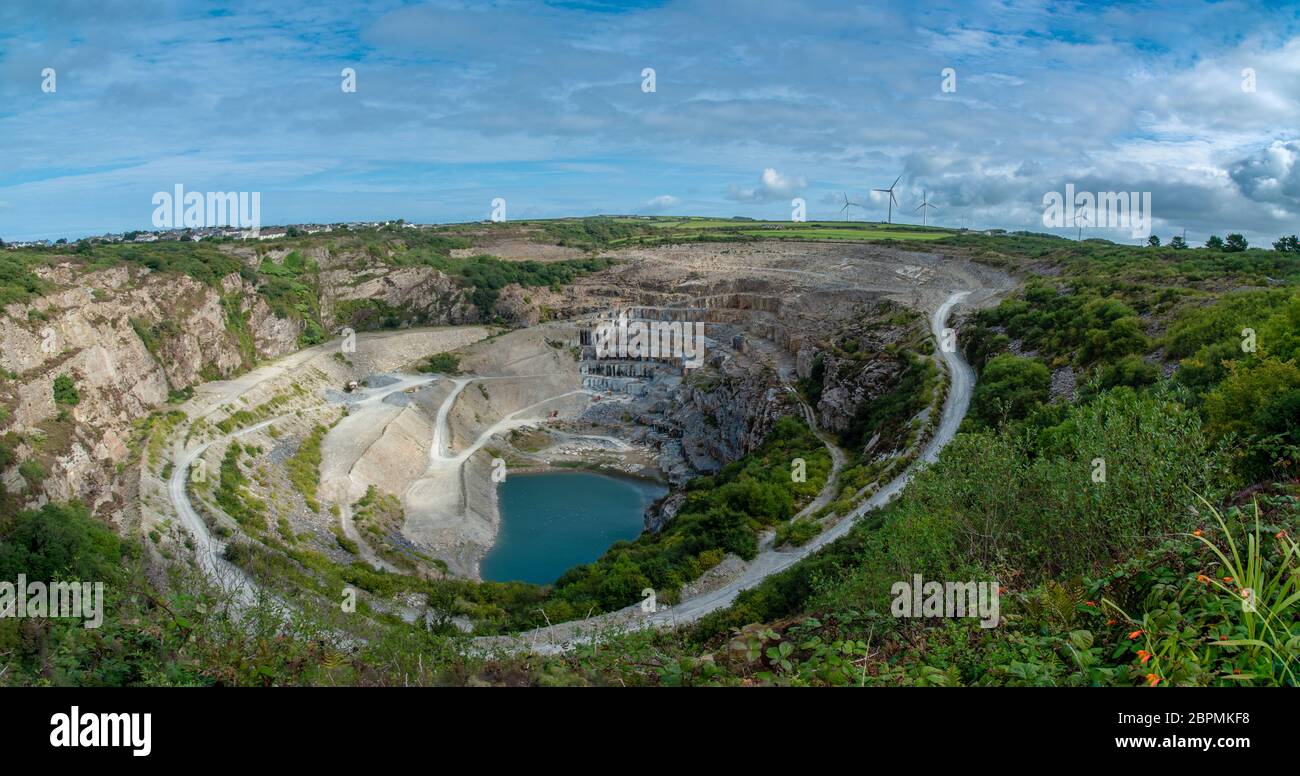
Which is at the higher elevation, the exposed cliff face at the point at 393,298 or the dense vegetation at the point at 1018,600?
the exposed cliff face at the point at 393,298

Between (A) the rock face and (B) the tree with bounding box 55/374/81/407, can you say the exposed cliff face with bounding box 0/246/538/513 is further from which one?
(B) the tree with bounding box 55/374/81/407

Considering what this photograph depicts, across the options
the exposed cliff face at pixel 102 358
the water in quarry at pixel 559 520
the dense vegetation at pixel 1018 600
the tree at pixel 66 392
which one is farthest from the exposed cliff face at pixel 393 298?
the dense vegetation at pixel 1018 600

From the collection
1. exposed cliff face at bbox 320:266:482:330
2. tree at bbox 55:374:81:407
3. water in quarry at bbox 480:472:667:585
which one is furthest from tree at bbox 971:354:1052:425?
exposed cliff face at bbox 320:266:482:330

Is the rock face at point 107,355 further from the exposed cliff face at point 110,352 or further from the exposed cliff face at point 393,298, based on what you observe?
the exposed cliff face at point 393,298

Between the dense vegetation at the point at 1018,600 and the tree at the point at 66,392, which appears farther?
the tree at the point at 66,392

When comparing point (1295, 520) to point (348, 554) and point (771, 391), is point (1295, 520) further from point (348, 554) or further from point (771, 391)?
point (771, 391)

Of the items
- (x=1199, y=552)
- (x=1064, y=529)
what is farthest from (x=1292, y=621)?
(x=1064, y=529)

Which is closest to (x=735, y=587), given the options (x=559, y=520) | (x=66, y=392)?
(x=559, y=520)

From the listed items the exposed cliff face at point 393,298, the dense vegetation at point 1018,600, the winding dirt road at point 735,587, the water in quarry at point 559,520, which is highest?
the exposed cliff face at point 393,298
